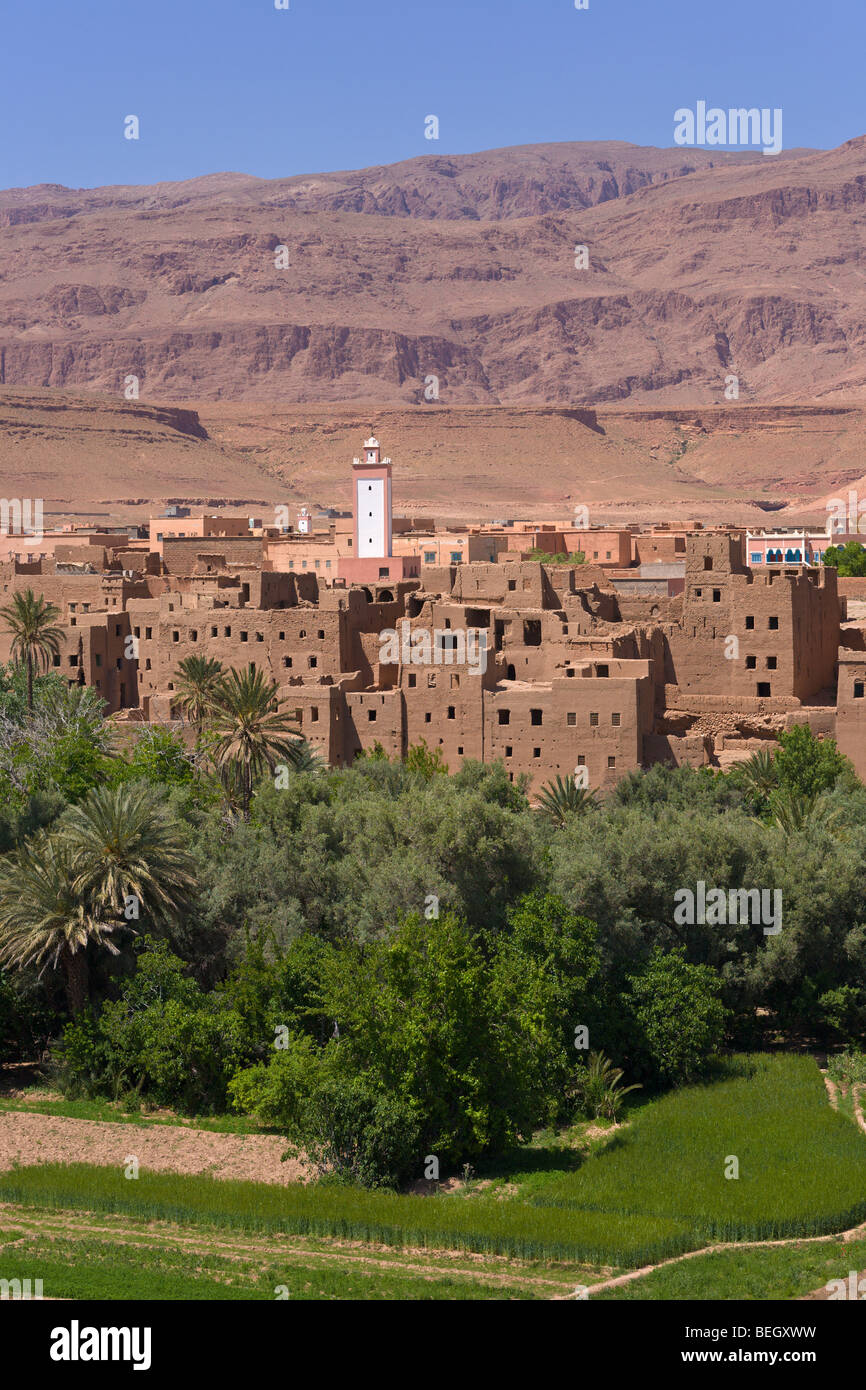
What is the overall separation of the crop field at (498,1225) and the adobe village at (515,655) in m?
17.6

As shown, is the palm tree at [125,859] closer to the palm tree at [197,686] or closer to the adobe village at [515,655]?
the adobe village at [515,655]

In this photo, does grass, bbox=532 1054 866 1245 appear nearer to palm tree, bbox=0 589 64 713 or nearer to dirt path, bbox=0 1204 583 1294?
dirt path, bbox=0 1204 583 1294

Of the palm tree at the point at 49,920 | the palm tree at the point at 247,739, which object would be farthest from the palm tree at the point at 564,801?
the palm tree at the point at 49,920

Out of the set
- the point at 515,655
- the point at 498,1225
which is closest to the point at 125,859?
the point at 498,1225

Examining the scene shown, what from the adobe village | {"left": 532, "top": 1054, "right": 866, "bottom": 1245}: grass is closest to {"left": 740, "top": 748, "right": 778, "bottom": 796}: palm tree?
the adobe village

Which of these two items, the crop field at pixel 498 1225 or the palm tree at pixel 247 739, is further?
the palm tree at pixel 247 739

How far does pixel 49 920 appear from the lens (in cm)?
3206

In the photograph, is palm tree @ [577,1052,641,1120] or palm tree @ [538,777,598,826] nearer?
palm tree @ [577,1052,641,1120]

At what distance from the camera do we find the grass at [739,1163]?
2675 cm

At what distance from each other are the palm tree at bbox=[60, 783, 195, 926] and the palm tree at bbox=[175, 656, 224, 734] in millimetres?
13906

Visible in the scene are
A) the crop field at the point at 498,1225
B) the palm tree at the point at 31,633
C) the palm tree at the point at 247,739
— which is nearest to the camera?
the crop field at the point at 498,1225

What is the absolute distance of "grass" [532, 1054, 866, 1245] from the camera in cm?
2675
